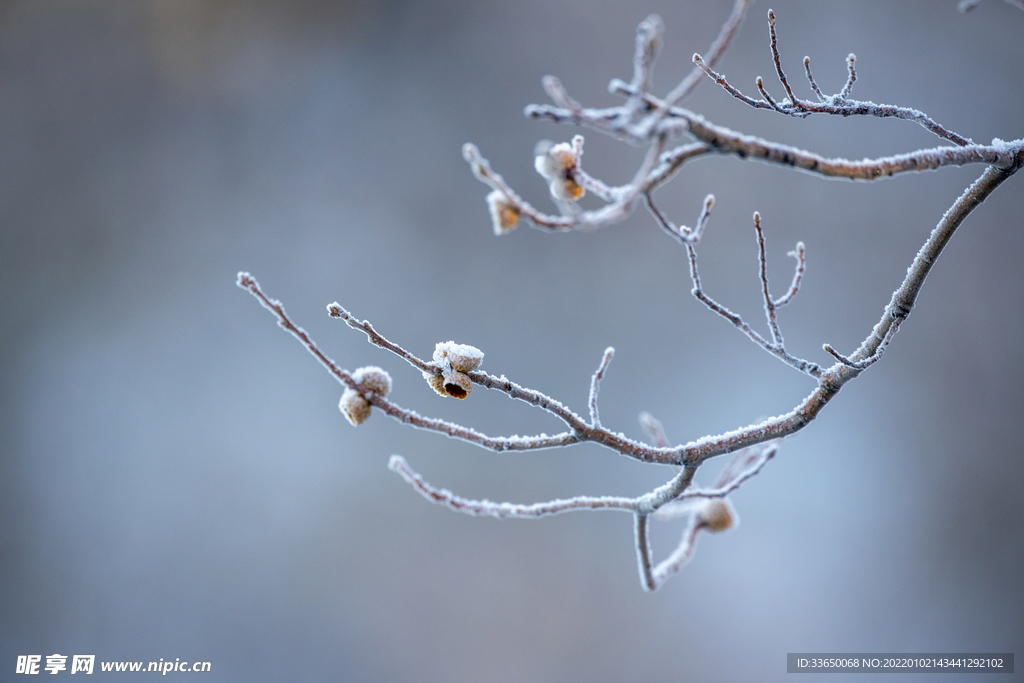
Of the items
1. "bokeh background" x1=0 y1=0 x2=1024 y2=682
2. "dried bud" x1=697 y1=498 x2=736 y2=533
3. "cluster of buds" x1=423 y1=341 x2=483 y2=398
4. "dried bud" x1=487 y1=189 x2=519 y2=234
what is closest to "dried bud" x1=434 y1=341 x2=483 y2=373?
"cluster of buds" x1=423 y1=341 x2=483 y2=398

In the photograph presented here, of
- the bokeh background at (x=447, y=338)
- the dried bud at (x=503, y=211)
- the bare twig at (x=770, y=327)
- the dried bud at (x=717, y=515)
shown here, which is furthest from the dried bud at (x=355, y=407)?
the bokeh background at (x=447, y=338)

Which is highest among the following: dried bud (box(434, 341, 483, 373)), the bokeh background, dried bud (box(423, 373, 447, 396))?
the bokeh background

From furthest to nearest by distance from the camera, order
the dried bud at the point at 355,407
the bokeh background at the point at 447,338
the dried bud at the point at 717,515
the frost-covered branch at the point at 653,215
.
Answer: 1. the bokeh background at the point at 447,338
2. the dried bud at the point at 717,515
3. the dried bud at the point at 355,407
4. the frost-covered branch at the point at 653,215

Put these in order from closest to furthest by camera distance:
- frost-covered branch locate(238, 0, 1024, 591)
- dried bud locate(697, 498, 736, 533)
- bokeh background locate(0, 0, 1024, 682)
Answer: frost-covered branch locate(238, 0, 1024, 591), dried bud locate(697, 498, 736, 533), bokeh background locate(0, 0, 1024, 682)

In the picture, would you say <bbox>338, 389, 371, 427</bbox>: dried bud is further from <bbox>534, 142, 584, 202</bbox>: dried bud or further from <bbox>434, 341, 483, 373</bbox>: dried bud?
<bbox>534, 142, 584, 202</bbox>: dried bud

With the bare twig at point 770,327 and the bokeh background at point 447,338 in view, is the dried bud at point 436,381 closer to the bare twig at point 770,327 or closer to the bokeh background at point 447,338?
the bare twig at point 770,327

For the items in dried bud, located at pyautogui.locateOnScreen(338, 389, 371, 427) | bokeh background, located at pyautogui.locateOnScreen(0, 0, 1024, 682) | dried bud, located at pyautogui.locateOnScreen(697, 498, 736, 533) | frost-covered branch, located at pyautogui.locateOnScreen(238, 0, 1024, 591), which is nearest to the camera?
frost-covered branch, located at pyautogui.locateOnScreen(238, 0, 1024, 591)

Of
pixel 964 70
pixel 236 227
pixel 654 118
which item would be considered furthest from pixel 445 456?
pixel 964 70
